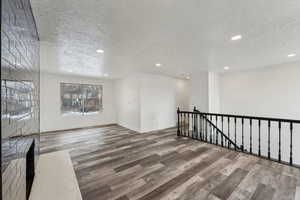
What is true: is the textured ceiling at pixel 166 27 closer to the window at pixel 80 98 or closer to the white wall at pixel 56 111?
the white wall at pixel 56 111

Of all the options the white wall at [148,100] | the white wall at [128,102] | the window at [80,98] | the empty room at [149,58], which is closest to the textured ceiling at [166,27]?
the empty room at [149,58]

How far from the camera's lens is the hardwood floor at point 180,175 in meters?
1.79

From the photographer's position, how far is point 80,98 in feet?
20.4

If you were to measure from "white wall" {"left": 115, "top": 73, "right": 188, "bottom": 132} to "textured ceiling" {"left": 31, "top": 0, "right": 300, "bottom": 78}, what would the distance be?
2.39 metres

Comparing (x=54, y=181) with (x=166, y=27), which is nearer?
(x=54, y=181)

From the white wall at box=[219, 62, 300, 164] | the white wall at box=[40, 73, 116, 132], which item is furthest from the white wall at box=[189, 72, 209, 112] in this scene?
the white wall at box=[40, 73, 116, 132]

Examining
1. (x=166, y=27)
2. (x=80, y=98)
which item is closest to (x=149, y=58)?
(x=166, y=27)

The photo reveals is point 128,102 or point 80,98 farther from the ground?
point 80,98

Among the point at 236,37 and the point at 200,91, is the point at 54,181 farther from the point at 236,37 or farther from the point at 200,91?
the point at 200,91

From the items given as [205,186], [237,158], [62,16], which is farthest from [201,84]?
[62,16]

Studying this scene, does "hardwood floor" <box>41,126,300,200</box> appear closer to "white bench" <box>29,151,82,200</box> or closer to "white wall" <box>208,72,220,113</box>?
"white bench" <box>29,151,82,200</box>

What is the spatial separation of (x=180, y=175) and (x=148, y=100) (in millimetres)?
3524

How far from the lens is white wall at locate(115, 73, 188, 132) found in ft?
17.4

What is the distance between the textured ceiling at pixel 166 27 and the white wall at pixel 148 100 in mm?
2385
